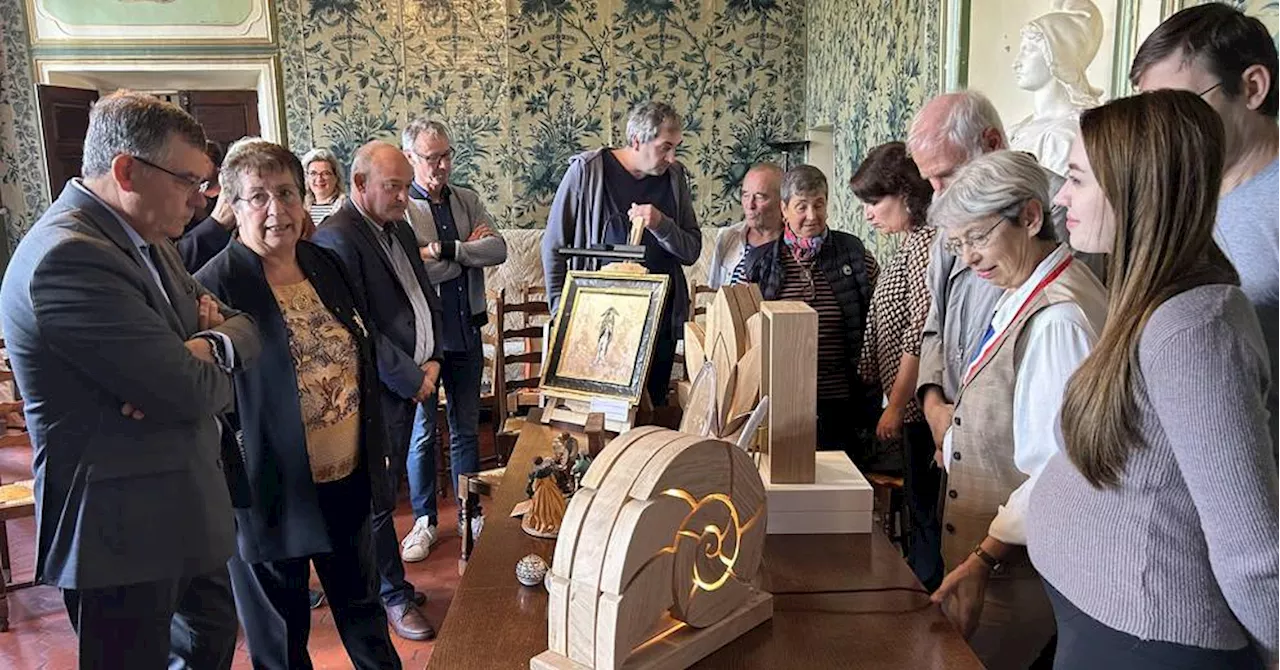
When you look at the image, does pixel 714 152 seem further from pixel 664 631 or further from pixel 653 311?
pixel 664 631

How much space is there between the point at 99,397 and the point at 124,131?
1.54 feet

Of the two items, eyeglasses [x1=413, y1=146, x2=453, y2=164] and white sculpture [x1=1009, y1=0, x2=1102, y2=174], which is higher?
white sculpture [x1=1009, y1=0, x2=1102, y2=174]

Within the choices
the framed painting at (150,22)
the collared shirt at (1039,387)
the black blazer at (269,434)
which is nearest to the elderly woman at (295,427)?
the black blazer at (269,434)

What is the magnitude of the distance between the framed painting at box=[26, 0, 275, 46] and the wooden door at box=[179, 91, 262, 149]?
1.52ft

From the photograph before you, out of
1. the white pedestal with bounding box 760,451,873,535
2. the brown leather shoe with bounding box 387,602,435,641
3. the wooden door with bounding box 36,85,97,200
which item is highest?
the wooden door with bounding box 36,85,97,200

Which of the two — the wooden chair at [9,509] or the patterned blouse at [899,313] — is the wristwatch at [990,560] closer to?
the patterned blouse at [899,313]

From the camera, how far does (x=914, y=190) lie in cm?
221

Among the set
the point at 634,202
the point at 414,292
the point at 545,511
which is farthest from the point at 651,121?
the point at 545,511

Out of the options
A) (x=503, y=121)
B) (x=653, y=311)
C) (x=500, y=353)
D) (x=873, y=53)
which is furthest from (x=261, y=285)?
(x=503, y=121)

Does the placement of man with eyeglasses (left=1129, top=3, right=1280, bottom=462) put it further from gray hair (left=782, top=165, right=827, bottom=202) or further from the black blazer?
the black blazer

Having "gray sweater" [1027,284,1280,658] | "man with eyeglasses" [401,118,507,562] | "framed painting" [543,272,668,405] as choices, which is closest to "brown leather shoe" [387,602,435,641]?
"man with eyeglasses" [401,118,507,562]

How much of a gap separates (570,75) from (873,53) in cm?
229

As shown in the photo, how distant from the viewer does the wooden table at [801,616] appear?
104cm

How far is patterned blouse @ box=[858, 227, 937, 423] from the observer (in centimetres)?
215
